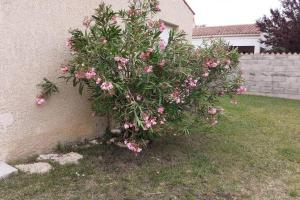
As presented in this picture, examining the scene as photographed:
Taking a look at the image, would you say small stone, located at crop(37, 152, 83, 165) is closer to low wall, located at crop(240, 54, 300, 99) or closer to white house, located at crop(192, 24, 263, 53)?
low wall, located at crop(240, 54, 300, 99)

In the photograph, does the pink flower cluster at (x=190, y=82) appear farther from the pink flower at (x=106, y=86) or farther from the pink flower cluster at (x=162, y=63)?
the pink flower at (x=106, y=86)

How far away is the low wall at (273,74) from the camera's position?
48.2ft

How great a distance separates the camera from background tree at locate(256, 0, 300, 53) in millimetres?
18297

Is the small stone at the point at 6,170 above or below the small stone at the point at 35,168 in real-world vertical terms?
above

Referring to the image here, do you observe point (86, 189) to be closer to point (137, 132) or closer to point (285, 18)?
point (137, 132)

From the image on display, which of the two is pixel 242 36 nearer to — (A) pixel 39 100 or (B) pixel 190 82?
(B) pixel 190 82

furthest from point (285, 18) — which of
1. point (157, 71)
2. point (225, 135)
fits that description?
point (157, 71)

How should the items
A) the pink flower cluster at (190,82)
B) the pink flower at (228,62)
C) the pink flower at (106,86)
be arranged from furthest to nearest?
the pink flower at (228,62) < the pink flower cluster at (190,82) < the pink flower at (106,86)

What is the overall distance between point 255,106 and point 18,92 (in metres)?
8.55

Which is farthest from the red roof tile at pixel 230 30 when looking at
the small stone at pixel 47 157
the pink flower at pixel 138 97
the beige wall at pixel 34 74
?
the small stone at pixel 47 157

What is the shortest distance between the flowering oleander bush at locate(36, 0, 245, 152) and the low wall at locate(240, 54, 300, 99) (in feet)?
31.9

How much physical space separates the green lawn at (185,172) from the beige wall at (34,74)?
0.61 metres

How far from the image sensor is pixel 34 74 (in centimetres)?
550

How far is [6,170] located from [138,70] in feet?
7.45
